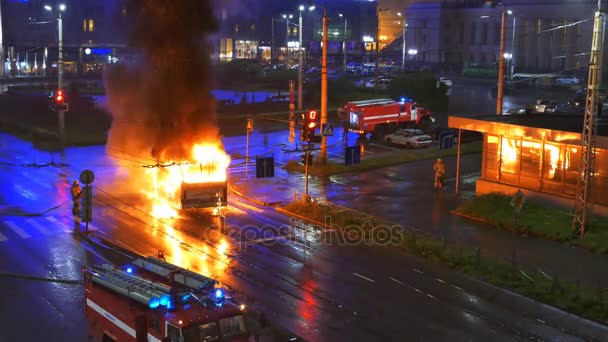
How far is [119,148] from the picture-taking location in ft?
124

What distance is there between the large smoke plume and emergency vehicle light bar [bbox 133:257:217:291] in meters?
14.7

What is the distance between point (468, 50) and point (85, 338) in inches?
3629

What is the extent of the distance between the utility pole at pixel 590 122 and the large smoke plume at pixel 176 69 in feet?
45.9

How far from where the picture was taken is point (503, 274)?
16.3 metres

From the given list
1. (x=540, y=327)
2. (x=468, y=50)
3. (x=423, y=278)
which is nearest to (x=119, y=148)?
(x=423, y=278)

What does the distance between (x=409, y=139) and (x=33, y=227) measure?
22780 mm

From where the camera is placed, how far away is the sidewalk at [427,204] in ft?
58.0

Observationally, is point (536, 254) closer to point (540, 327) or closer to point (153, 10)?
point (540, 327)

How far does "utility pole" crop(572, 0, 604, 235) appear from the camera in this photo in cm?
1809

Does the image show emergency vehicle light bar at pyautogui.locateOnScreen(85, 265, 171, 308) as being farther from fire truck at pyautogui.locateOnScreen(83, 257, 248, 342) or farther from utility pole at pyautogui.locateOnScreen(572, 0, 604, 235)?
utility pole at pyautogui.locateOnScreen(572, 0, 604, 235)

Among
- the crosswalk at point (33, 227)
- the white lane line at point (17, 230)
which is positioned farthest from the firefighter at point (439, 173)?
the white lane line at point (17, 230)

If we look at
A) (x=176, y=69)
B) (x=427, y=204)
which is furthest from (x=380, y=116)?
(x=427, y=204)

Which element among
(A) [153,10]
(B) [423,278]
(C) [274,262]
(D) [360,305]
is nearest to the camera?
(D) [360,305]

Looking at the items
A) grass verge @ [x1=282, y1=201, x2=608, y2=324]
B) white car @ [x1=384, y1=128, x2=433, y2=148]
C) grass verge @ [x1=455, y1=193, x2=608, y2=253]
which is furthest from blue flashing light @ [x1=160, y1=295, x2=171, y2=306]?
white car @ [x1=384, y1=128, x2=433, y2=148]
